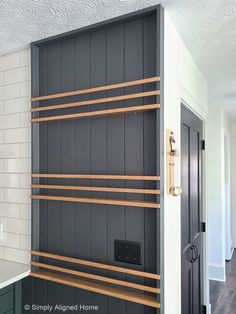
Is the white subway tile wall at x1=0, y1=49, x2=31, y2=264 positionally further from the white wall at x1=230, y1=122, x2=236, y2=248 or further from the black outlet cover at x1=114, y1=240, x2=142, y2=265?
the white wall at x1=230, y1=122, x2=236, y2=248

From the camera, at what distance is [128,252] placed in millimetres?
1616

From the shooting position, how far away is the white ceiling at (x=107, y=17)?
4.77 ft

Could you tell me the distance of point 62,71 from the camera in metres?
1.90

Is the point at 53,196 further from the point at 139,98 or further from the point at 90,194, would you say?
the point at 139,98

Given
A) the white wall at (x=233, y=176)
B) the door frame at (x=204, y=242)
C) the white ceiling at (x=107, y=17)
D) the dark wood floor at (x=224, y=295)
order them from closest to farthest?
the white ceiling at (x=107, y=17), the door frame at (x=204, y=242), the dark wood floor at (x=224, y=295), the white wall at (x=233, y=176)

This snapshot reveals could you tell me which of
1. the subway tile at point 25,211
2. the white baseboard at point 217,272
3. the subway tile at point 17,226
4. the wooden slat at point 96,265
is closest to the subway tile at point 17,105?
the subway tile at point 25,211

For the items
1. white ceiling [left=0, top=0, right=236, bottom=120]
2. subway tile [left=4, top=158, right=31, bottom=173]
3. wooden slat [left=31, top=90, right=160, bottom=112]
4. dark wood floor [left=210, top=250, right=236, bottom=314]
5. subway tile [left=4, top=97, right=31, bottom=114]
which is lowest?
dark wood floor [left=210, top=250, right=236, bottom=314]

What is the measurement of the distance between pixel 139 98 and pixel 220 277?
340 cm

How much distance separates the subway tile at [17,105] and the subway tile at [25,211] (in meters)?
0.72

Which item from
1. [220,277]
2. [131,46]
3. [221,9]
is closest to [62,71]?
[131,46]

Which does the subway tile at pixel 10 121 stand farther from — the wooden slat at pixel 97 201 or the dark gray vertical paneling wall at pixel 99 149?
the wooden slat at pixel 97 201

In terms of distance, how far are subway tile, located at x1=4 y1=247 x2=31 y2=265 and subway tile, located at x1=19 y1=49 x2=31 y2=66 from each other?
140cm

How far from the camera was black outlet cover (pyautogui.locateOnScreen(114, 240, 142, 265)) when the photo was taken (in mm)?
1592

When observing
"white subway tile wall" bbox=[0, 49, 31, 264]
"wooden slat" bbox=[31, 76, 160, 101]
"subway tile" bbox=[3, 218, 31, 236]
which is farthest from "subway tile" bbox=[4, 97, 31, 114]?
"subway tile" bbox=[3, 218, 31, 236]
